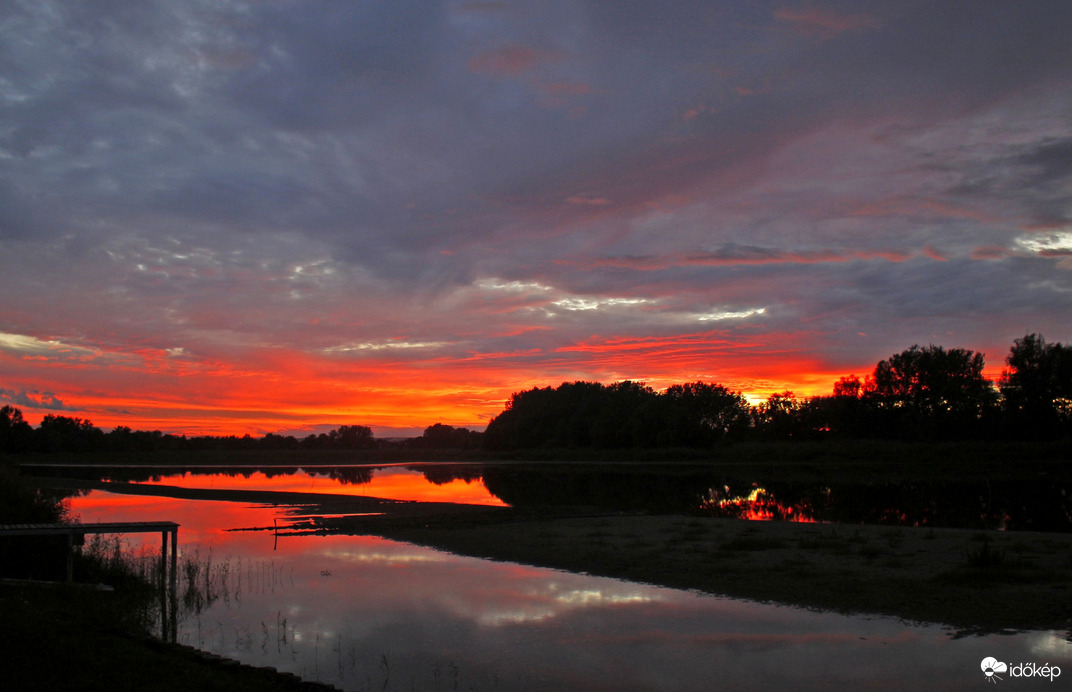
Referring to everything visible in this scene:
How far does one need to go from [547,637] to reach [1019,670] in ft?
21.2

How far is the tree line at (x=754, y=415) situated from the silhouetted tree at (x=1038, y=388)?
0.09m

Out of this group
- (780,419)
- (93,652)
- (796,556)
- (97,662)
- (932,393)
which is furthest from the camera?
(780,419)

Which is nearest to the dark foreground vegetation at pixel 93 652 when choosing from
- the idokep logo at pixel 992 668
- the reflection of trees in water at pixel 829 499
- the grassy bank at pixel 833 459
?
the idokep logo at pixel 992 668

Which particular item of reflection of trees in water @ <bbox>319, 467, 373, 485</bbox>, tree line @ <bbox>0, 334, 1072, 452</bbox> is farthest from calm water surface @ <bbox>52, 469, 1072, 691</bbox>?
tree line @ <bbox>0, 334, 1072, 452</bbox>

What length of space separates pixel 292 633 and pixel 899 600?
10.7m

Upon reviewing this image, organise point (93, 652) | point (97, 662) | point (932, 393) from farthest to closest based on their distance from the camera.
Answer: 1. point (932, 393)
2. point (93, 652)
3. point (97, 662)

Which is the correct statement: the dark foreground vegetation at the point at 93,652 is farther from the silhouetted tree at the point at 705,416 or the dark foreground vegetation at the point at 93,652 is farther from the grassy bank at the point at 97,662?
the silhouetted tree at the point at 705,416

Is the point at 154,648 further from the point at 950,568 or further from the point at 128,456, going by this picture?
the point at 128,456

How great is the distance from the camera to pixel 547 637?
1151 centimetres

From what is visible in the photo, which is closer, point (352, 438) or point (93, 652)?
point (93, 652)

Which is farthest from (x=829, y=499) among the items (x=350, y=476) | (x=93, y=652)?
(x=350, y=476)

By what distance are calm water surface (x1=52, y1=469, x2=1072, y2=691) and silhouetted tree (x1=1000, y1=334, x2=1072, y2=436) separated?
78822mm

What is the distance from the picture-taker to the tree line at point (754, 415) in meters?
77.9

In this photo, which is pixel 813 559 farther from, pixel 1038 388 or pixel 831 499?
pixel 1038 388
